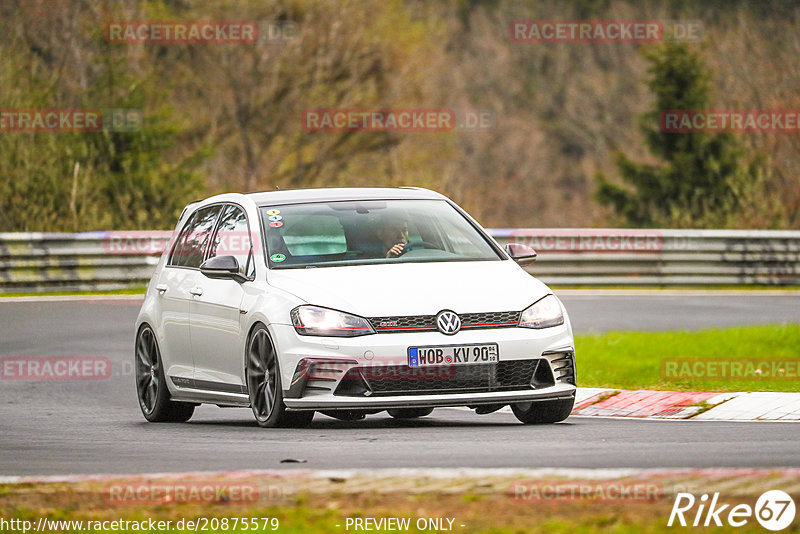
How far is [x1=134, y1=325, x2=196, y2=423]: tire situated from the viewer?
1215 cm

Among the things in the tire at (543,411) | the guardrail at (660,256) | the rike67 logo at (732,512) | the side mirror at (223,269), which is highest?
the side mirror at (223,269)

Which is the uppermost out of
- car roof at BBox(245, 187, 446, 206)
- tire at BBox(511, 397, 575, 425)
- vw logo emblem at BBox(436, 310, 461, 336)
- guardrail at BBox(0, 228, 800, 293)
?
car roof at BBox(245, 187, 446, 206)

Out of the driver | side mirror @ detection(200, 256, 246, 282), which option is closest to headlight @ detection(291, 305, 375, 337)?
side mirror @ detection(200, 256, 246, 282)

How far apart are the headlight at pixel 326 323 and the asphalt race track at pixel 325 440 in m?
0.64

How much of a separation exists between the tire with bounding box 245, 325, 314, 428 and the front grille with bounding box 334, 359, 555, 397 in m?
0.51

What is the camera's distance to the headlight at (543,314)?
33.7 ft

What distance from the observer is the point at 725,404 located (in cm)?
1208

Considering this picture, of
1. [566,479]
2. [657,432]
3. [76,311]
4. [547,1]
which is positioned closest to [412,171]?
[76,311]

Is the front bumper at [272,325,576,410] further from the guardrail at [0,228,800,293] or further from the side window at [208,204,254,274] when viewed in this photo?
the guardrail at [0,228,800,293]

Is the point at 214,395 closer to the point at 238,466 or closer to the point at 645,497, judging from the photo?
the point at 238,466

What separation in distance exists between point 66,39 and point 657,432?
29.3 meters

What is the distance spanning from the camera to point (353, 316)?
1001 cm

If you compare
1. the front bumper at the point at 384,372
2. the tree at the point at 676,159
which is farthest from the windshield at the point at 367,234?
the tree at the point at 676,159

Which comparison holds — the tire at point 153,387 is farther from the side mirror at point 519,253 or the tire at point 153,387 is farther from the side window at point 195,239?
the side mirror at point 519,253
